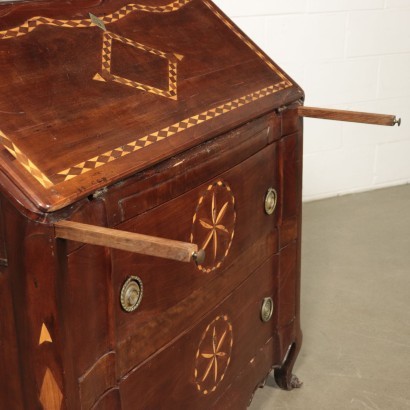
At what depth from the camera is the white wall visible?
3773 mm

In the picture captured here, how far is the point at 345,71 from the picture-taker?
4.03 m

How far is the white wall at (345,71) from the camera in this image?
3.77 m

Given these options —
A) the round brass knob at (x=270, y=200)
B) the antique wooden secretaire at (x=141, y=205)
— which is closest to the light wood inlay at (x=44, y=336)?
the antique wooden secretaire at (x=141, y=205)

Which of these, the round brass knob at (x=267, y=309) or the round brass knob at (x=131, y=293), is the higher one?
the round brass knob at (x=131, y=293)

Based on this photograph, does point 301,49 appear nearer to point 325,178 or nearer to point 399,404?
point 325,178

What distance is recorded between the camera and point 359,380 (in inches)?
102

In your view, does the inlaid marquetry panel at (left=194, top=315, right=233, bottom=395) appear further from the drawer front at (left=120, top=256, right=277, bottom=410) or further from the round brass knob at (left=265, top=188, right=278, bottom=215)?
the round brass knob at (left=265, top=188, right=278, bottom=215)

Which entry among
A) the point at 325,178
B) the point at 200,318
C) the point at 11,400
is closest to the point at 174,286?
the point at 200,318

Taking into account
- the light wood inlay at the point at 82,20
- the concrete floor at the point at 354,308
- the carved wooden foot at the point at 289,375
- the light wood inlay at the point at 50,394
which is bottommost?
the concrete floor at the point at 354,308

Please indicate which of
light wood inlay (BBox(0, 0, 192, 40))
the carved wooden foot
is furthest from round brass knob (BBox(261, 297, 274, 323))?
light wood inlay (BBox(0, 0, 192, 40))

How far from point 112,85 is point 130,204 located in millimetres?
306

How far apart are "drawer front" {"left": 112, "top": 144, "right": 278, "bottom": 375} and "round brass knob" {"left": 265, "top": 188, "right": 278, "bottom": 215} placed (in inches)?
0.7

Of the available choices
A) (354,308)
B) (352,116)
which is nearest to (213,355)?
(352,116)

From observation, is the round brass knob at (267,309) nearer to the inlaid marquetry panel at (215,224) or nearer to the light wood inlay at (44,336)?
the inlaid marquetry panel at (215,224)
